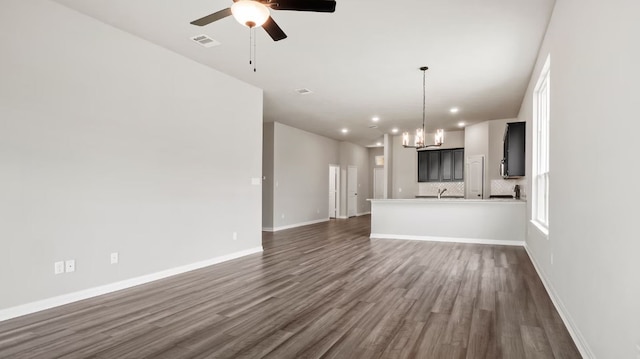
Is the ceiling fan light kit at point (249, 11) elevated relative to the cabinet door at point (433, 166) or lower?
elevated

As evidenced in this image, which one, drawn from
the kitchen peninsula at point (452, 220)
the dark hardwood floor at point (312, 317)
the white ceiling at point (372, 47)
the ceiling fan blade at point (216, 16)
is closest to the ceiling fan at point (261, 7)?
the ceiling fan blade at point (216, 16)

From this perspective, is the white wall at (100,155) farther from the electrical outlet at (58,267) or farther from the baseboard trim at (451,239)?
the baseboard trim at (451,239)

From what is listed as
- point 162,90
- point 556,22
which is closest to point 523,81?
point 556,22

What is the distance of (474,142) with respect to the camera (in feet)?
30.9

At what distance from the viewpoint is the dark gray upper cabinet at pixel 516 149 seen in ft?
19.7

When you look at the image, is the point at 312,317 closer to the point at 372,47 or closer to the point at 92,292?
the point at 92,292

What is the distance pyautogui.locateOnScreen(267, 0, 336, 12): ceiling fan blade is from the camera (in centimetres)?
243

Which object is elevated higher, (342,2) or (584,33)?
(342,2)

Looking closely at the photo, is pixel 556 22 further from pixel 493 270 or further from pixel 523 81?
pixel 493 270

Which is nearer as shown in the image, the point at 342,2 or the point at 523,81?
the point at 342,2

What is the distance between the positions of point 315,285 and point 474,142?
→ 7200 millimetres

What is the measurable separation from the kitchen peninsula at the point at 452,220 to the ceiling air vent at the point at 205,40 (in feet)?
16.6

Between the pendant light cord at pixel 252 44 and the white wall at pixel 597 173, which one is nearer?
the white wall at pixel 597 173

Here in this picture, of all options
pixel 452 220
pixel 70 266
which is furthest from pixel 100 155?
pixel 452 220
